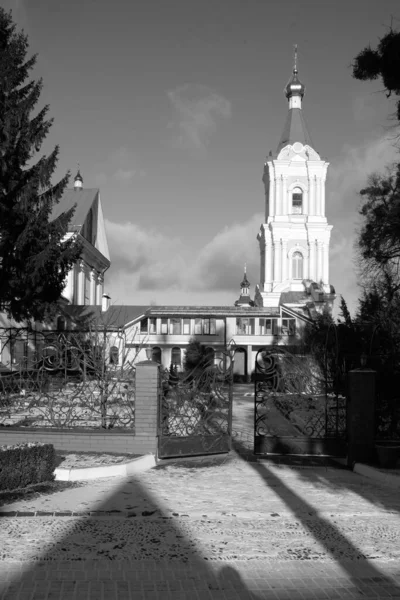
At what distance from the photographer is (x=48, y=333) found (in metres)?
12.6

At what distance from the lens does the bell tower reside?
56.9 m

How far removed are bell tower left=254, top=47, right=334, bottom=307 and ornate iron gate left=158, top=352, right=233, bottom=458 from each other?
144 feet

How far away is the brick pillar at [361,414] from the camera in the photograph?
11.2m

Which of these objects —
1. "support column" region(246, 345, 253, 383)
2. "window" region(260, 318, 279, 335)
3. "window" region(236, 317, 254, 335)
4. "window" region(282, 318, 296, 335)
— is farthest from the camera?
"window" region(236, 317, 254, 335)

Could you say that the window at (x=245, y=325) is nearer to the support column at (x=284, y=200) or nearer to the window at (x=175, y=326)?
the window at (x=175, y=326)

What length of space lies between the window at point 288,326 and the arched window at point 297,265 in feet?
31.3

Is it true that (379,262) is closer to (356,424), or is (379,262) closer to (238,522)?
(356,424)

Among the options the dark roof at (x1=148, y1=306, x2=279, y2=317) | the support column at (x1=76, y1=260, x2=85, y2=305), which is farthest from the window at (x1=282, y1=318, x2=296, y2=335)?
the support column at (x1=76, y1=260, x2=85, y2=305)

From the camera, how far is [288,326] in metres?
48.9

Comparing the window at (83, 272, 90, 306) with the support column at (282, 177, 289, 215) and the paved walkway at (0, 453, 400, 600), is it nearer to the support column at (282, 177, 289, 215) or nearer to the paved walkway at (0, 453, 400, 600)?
the support column at (282, 177, 289, 215)

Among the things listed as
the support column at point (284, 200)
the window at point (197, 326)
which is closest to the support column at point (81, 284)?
the window at point (197, 326)

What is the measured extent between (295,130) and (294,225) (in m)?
10.2

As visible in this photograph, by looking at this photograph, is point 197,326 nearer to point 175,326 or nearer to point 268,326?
point 175,326

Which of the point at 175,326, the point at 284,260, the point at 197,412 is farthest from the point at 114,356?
the point at 284,260
